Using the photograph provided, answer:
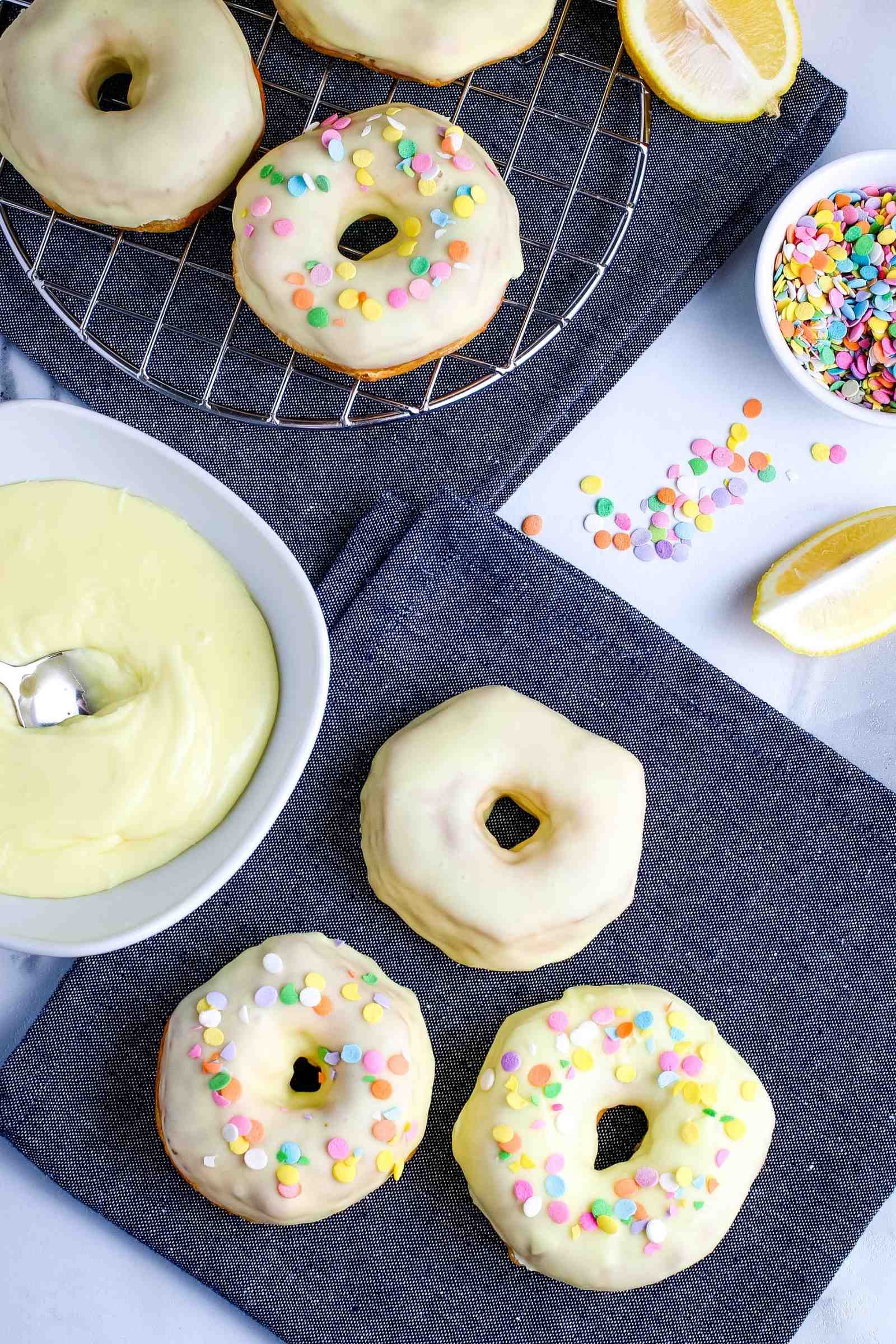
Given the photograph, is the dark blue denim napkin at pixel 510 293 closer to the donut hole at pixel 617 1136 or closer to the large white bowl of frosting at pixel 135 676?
the large white bowl of frosting at pixel 135 676

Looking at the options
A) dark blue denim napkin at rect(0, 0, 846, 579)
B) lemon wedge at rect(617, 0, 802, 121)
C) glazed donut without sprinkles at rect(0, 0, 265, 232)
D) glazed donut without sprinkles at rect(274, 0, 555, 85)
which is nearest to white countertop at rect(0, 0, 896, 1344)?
dark blue denim napkin at rect(0, 0, 846, 579)

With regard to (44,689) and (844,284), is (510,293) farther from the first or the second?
(44,689)

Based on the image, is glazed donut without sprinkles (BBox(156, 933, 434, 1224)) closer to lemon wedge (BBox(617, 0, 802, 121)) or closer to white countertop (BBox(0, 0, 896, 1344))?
white countertop (BBox(0, 0, 896, 1344))

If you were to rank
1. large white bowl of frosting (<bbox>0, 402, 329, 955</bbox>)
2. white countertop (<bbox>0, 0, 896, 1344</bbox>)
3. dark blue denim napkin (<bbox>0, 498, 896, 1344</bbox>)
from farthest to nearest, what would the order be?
1. white countertop (<bbox>0, 0, 896, 1344</bbox>)
2. dark blue denim napkin (<bbox>0, 498, 896, 1344</bbox>)
3. large white bowl of frosting (<bbox>0, 402, 329, 955</bbox>)

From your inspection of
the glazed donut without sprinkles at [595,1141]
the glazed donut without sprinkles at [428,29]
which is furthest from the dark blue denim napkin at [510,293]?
the glazed donut without sprinkles at [595,1141]

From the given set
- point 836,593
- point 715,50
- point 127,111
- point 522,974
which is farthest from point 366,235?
point 522,974

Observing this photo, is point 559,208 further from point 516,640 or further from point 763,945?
point 763,945
